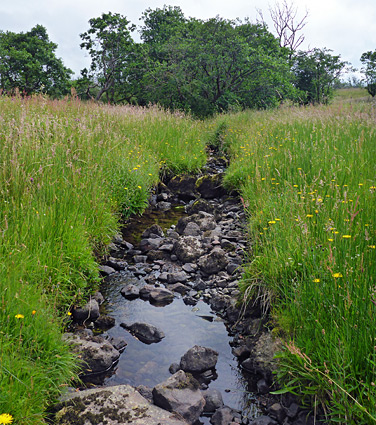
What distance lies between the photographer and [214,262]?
449 cm

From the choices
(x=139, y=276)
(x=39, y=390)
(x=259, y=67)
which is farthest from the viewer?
(x=259, y=67)

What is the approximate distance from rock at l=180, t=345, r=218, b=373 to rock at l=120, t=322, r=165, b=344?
44cm

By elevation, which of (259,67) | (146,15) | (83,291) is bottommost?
(83,291)

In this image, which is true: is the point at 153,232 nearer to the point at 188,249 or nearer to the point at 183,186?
the point at 188,249

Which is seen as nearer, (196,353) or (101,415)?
(101,415)

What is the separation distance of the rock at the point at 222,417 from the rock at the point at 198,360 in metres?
0.44

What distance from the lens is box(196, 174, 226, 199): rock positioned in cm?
793

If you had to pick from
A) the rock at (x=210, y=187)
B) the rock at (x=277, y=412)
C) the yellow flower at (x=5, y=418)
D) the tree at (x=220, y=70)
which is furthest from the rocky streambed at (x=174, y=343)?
the tree at (x=220, y=70)

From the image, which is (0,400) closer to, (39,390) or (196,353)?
(39,390)

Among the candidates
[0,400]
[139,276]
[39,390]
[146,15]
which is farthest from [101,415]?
[146,15]

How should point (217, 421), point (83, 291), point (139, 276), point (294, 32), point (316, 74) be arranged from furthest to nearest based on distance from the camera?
point (294, 32) → point (316, 74) → point (139, 276) → point (83, 291) → point (217, 421)

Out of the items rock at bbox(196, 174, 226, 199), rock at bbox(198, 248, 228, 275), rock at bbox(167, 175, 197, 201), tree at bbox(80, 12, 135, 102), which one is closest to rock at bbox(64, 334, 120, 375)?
rock at bbox(198, 248, 228, 275)

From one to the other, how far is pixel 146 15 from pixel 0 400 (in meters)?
31.5

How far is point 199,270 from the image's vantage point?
181 inches
